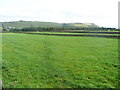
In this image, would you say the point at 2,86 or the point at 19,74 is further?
the point at 19,74

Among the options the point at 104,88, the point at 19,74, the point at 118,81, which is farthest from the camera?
the point at 19,74

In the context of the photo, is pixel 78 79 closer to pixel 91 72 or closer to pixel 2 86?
pixel 91 72

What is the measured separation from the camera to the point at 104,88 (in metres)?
5.29

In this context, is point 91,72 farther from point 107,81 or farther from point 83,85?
point 83,85

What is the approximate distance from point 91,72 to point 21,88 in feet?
13.3

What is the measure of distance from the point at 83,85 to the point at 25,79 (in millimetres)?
2899

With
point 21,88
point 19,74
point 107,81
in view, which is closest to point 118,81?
point 107,81

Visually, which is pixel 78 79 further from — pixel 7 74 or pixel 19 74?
pixel 7 74

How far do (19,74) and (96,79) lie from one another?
4162 mm

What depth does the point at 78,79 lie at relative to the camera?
6309 mm

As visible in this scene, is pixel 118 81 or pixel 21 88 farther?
pixel 118 81

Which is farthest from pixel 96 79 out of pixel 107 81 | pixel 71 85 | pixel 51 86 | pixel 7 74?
pixel 7 74

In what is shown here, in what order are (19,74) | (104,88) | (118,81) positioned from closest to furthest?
1. (104,88)
2. (118,81)
3. (19,74)

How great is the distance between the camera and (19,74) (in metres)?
6.99
